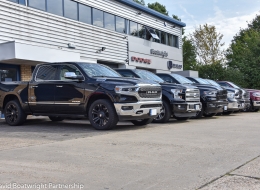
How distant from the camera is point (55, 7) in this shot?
18281 millimetres

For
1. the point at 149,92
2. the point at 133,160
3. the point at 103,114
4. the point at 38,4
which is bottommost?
the point at 133,160

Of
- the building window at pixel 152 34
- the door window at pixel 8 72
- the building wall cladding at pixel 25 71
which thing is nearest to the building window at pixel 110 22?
the building window at pixel 152 34

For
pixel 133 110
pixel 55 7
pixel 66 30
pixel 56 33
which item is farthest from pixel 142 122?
pixel 55 7

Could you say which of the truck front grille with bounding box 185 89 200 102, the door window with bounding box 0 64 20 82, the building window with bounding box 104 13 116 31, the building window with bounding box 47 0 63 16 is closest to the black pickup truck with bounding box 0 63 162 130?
the truck front grille with bounding box 185 89 200 102

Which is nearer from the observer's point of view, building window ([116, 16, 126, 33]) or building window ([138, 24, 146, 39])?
building window ([116, 16, 126, 33])

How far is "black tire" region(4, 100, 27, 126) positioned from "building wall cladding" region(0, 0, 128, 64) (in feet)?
17.6

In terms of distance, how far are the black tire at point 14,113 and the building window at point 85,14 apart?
33.5ft

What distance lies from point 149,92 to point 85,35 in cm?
1166

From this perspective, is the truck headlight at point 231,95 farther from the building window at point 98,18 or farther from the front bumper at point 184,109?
the building window at point 98,18

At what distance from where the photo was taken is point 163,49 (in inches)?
1117

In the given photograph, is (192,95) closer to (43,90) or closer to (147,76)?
(147,76)

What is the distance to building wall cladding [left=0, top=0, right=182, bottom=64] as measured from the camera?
15.8 metres

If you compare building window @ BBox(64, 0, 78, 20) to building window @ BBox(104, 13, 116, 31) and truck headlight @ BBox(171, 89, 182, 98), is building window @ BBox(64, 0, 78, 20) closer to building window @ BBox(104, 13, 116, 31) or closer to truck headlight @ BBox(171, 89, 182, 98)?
building window @ BBox(104, 13, 116, 31)

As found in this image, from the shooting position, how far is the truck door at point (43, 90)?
10.1 m
